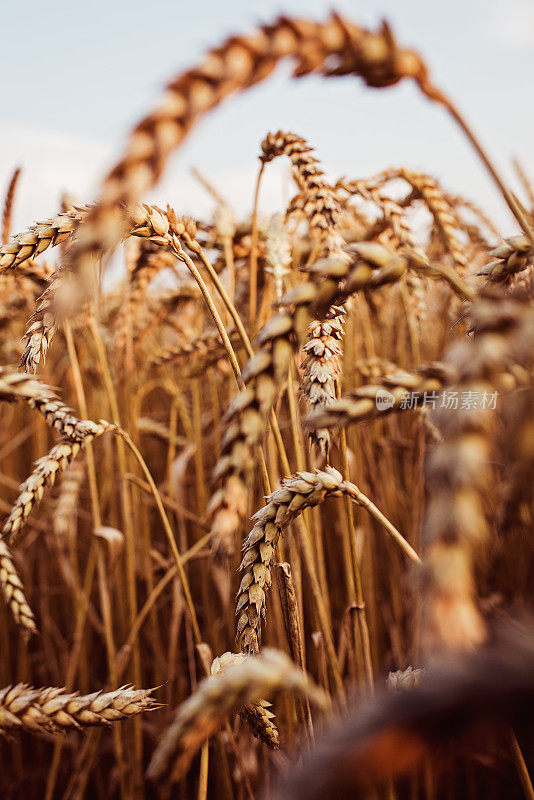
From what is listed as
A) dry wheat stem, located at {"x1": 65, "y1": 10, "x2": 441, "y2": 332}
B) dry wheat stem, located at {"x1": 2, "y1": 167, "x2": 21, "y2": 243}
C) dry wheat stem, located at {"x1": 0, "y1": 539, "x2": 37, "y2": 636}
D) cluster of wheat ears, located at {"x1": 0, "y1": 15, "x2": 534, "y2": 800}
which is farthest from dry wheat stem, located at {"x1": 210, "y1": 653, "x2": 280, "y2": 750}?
dry wheat stem, located at {"x1": 2, "y1": 167, "x2": 21, "y2": 243}

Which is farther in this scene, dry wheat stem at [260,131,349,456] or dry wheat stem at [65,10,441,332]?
dry wheat stem at [260,131,349,456]

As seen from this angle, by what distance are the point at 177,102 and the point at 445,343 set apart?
2.32 m

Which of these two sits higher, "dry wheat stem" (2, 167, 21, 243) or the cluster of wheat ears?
"dry wheat stem" (2, 167, 21, 243)

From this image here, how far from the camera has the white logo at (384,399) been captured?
0.53m

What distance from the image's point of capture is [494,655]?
311 millimetres

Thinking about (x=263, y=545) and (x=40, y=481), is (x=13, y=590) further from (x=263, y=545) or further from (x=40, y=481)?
(x=263, y=545)

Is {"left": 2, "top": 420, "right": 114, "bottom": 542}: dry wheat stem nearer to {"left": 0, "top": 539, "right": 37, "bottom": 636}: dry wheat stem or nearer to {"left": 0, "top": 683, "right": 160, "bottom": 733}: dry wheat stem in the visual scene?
{"left": 0, "top": 539, "right": 37, "bottom": 636}: dry wheat stem

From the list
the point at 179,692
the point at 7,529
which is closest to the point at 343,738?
the point at 7,529

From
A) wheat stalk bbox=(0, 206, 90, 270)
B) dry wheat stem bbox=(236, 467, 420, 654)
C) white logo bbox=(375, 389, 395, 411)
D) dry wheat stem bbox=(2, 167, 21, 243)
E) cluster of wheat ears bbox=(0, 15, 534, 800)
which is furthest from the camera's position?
dry wheat stem bbox=(2, 167, 21, 243)

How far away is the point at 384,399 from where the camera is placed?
0.55 metres

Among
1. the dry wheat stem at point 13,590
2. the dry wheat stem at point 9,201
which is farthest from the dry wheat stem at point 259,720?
the dry wheat stem at point 9,201

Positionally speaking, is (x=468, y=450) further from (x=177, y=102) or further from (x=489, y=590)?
(x=489, y=590)

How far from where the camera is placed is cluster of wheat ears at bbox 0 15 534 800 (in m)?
0.30

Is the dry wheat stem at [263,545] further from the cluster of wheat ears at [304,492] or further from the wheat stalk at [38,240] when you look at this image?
the wheat stalk at [38,240]
